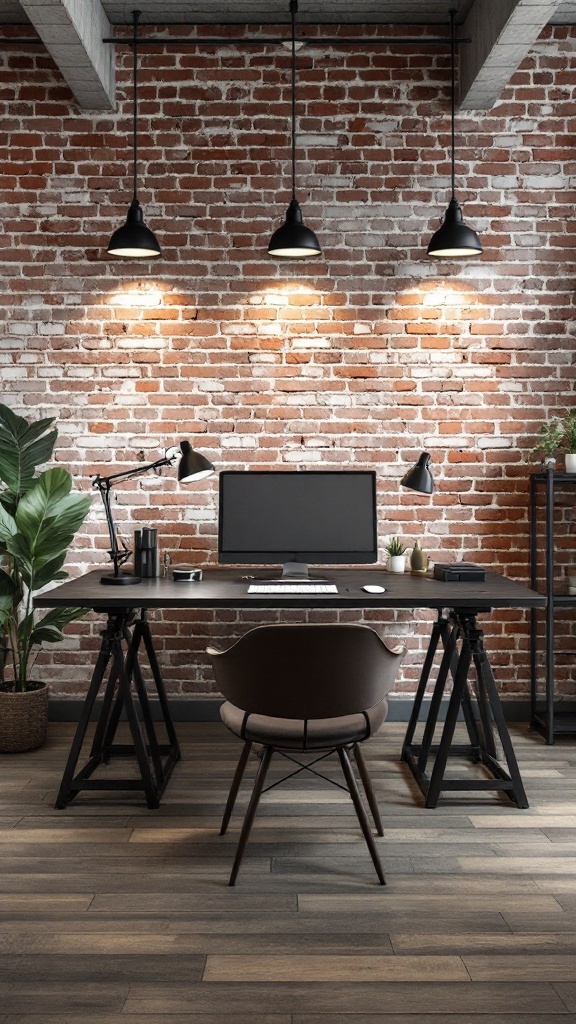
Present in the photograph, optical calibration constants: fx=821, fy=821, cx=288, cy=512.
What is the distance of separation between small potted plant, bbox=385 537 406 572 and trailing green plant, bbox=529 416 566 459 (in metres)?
0.84

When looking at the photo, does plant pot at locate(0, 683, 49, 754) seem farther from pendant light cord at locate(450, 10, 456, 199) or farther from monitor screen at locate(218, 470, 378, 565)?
pendant light cord at locate(450, 10, 456, 199)

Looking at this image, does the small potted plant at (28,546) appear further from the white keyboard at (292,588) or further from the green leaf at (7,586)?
the white keyboard at (292,588)

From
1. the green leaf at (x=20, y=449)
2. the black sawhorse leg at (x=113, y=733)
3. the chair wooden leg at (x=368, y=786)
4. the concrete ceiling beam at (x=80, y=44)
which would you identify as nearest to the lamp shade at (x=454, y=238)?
the concrete ceiling beam at (x=80, y=44)

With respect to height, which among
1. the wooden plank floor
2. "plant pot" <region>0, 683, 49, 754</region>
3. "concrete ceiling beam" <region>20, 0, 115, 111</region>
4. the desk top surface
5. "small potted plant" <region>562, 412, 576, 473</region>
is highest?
"concrete ceiling beam" <region>20, 0, 115, 111</region>

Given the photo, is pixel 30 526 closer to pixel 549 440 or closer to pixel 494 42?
pixel 549 440

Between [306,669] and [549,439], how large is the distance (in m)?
2.11

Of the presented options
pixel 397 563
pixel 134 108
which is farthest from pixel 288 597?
pixel 134 108

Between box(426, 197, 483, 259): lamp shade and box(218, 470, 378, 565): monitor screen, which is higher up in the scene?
box(426, 197, 483, 259): lamp shade

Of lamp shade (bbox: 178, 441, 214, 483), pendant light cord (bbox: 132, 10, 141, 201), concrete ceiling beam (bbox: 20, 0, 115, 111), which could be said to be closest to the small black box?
lamp shade (bbox: 178, 441, 214, 483)

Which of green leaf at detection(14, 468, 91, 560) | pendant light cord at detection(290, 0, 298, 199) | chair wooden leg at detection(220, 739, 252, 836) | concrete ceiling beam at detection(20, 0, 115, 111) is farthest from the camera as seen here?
pendant light cord at detection(290, 0, 298, 199)

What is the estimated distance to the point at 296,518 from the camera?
3633 mm

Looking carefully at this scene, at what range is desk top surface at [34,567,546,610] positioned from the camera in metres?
2.99

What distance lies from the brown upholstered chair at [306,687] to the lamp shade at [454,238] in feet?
6.37

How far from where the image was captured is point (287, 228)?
355 centimetres
